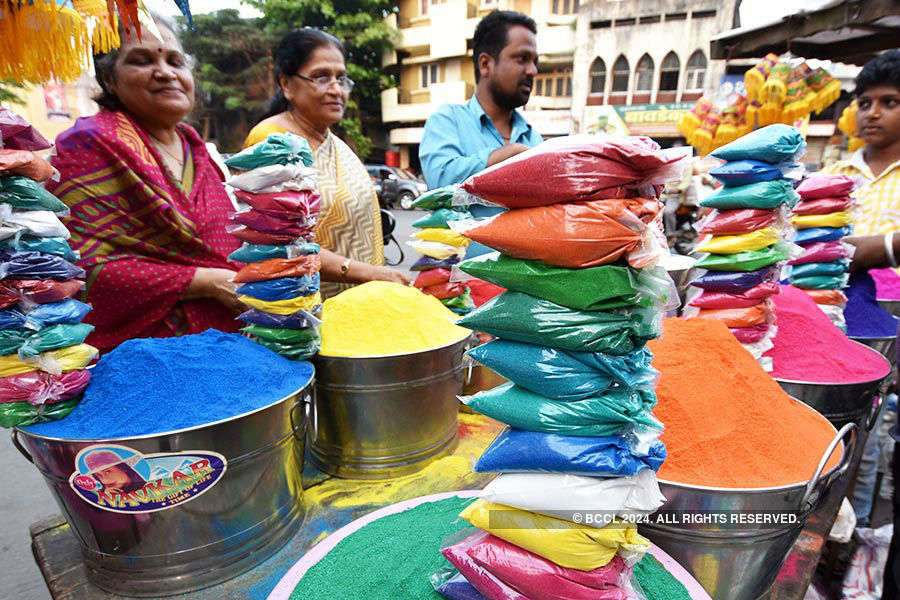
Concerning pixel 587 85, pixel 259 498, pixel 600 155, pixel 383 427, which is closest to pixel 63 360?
pixel 259 498

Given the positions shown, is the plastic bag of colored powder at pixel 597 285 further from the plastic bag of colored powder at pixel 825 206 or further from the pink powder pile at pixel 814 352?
the plastic bag of colored powder at pixel 825 206

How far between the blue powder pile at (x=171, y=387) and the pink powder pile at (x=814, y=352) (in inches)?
48.8

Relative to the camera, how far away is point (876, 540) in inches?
57.1

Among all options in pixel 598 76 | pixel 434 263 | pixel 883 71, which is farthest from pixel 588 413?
pixel 598 76

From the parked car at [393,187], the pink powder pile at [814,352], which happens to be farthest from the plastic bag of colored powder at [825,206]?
the parked car at [393,187]

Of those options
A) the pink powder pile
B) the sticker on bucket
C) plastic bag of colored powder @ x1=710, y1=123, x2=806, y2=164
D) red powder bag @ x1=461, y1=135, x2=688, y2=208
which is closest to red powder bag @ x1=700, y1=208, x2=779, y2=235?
plastic bag of colored powder @ x1=710, y1=123, x2=806, y2=164

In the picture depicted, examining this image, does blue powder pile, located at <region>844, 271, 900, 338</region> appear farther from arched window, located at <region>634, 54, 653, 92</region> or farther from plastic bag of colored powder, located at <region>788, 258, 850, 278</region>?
arched window, located at <region>634, 54, 653, 92</region>

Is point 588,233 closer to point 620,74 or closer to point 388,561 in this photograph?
point 388,561

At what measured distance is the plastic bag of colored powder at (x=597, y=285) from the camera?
58cm

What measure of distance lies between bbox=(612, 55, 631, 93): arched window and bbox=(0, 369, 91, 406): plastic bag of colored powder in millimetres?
15882

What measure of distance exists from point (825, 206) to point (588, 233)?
1559 millimetres

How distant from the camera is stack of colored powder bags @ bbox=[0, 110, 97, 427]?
74cm

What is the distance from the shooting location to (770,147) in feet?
4.00

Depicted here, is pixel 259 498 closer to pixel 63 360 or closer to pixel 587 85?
pixel 63 360
